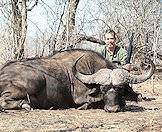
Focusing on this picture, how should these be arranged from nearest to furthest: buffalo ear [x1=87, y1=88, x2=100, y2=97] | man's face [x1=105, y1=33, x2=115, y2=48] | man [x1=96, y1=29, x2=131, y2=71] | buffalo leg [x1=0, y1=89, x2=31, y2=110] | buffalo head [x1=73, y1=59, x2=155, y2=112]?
1. buffalo leg [x1=0, y1=89, x2=31, y2=110]
2. buffalo head [x1=73, y1=59, x2=155, y2=112]
3. buffalo ear [x1=87, y1=88, x2=100, y2=97]
4. man's face [x1=105, y1=33, x2=115, y2=48]
5. man [x1=96, y1=29, x2=131, y2=71]

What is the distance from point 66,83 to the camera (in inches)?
299

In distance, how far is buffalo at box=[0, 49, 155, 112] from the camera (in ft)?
22.7

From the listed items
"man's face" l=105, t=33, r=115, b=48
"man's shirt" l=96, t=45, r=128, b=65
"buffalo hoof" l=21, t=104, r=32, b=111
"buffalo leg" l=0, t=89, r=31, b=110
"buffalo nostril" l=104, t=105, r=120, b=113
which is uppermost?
"man's face" l=105, t=33, r=115, b=48

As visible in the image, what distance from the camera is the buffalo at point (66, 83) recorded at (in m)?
6.91

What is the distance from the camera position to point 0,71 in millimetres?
7207

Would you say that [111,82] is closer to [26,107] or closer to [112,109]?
[112,109]

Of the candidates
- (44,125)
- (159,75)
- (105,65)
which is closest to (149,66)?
(105,65)

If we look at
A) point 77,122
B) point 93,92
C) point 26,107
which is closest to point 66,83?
point 93,92

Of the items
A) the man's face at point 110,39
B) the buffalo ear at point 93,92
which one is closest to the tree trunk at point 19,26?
the man's face at point 110,39

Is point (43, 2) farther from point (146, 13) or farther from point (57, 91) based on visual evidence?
point (146, 13)

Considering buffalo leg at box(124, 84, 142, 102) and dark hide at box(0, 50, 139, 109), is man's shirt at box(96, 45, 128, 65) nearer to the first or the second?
dark hide at box(0, 50, 139, 109)

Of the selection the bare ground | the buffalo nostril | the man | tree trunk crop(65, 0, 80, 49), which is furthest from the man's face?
tree trunk crop(65, 0, 80, 49)

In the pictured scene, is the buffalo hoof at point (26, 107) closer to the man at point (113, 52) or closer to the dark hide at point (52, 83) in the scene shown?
the dark hide at point (52, 83)

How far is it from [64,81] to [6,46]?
4.68m
